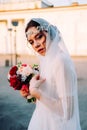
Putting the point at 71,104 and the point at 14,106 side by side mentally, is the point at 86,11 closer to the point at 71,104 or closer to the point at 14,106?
the point at 14,106

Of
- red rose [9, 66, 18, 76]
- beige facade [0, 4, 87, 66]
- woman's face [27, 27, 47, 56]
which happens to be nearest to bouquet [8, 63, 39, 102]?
red rose [9, 66, 18, 76]

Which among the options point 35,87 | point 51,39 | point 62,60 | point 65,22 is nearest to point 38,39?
point 51,39

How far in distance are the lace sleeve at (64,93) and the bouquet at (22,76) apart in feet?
0.81

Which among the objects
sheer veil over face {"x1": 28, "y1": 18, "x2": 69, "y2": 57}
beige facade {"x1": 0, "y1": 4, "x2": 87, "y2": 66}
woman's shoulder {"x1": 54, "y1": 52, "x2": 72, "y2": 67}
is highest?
sheer veil over face {"x1": 28, "y1": 18, "x2": 69, "y2": 57}

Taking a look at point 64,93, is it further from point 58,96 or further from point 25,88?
point 25,88

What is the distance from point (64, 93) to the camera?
214 centimetres

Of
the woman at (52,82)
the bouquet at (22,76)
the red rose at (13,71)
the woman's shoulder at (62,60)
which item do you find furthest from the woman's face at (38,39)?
the red rose at (13,71)

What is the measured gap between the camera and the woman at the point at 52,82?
7.02 feet

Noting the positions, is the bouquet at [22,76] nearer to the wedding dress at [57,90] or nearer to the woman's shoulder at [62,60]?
the wedding dress at [57,90]

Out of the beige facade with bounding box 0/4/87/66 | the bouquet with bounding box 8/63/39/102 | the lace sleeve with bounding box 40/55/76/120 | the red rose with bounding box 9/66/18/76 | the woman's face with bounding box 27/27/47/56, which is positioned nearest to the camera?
the lace sleeve with bounding box 40/55/76/120

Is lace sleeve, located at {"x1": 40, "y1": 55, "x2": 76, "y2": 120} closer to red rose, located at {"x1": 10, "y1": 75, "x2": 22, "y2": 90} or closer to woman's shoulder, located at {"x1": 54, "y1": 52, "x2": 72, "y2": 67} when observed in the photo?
woman's shoulder, located at {"x1": 54, "y1": 52, "x2": 72, "y2": 67}

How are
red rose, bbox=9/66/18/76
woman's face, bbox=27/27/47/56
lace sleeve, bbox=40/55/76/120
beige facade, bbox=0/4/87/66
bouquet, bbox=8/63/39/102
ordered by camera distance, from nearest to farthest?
lace sleeve, bbox=40/55/76/120 → woman's face, bbox=27/27/47/56 → bouquet, bbox=8/63/39/102 → red rose, bbox=9/66/18/76 → beige facade, bbox=0/4/87/66

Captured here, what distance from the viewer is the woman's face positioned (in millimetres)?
2217

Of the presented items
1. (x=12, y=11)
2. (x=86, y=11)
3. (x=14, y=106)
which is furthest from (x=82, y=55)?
(x=14, y=106)
